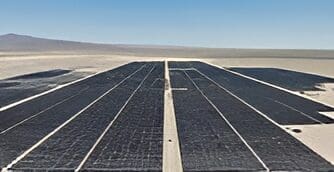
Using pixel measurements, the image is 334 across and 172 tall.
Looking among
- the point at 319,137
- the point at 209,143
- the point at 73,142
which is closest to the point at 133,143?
the point at 73,142

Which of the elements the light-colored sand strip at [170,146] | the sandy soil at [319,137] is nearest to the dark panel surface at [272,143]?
the sandy soil at [319,137]

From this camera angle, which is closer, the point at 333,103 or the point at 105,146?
the point at 105,146

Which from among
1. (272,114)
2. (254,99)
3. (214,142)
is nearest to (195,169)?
(214,142)

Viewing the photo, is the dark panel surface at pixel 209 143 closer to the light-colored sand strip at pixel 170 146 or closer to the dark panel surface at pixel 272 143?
the light-colored sand strip at pixel 170 146

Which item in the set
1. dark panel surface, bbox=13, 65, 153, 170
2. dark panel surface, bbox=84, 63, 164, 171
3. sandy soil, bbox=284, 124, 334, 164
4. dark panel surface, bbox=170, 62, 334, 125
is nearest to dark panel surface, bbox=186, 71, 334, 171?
sandy soil, bbox=284, 124, 334, 164

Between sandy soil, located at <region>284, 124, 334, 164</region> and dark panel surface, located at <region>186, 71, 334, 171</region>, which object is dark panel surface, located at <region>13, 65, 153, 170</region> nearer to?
dark panel surface, located at <region>186, 71, 334, 171</region>

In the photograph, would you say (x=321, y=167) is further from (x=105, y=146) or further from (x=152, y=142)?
(x=105, y=146)
